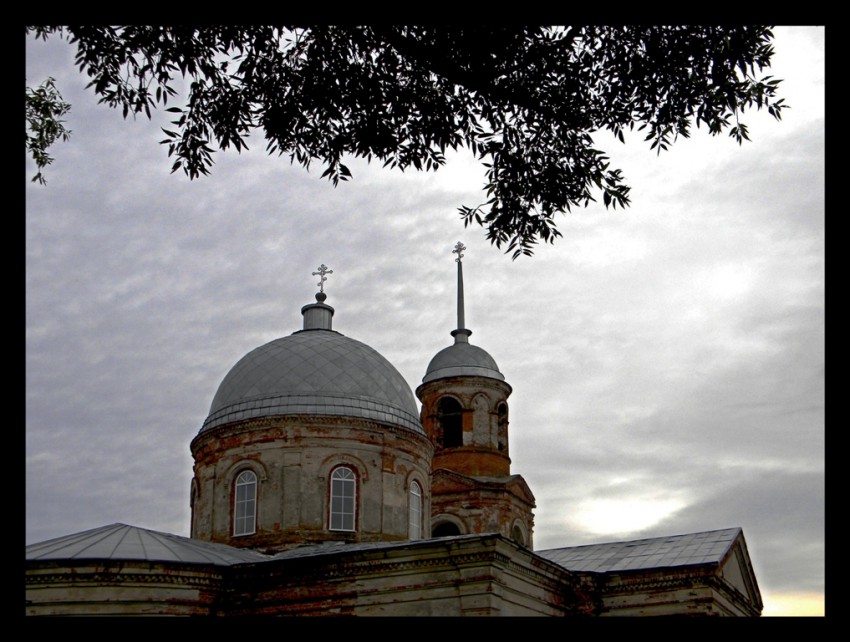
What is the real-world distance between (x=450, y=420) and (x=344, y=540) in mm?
9862

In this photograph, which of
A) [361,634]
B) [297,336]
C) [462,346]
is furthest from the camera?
[462,346]

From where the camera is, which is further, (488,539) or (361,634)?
(488,539)

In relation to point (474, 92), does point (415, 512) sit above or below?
below

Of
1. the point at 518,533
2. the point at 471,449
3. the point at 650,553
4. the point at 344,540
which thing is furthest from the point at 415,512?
the point at 518,533

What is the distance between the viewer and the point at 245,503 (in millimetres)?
20375

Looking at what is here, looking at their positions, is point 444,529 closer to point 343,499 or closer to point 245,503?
point 343,499

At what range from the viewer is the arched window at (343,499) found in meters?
20.1

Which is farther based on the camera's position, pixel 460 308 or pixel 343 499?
pixel 460 308

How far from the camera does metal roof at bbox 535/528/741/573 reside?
1802 centimetres

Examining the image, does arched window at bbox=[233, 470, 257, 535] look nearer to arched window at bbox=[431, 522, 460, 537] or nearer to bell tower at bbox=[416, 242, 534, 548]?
bell tower at bbox=[416, 242, 534, 548]

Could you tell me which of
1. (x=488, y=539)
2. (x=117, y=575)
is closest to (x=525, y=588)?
(x=488, y=539)
